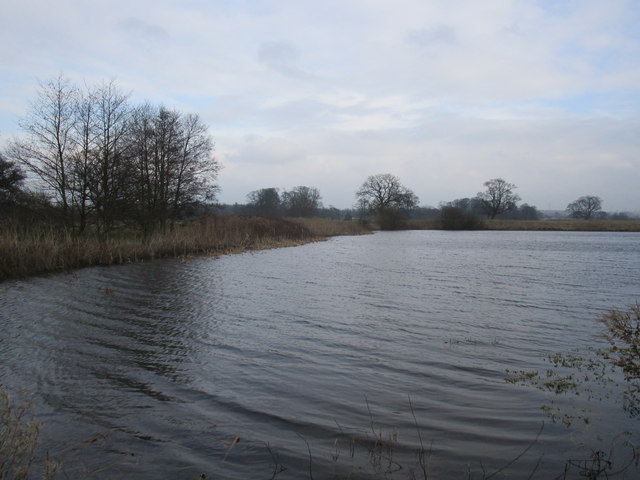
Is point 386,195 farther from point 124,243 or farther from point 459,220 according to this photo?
point 124,243

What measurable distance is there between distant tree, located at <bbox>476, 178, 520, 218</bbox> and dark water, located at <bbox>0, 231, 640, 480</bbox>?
7559cm

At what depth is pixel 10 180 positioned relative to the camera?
2359cm

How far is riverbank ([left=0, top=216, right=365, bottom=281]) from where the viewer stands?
14812mm

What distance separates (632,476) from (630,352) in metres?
3.81

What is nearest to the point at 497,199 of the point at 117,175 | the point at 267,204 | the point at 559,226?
the point at 559,226

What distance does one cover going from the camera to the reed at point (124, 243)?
48.5 feet

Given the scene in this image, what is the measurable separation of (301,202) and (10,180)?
2391 inches

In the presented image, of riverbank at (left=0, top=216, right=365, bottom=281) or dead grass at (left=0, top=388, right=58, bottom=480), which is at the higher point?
riverbank at (left=0, top=216, right=365, bottom=281)

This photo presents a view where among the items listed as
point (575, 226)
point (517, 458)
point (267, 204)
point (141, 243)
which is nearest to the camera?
point (517, 458)

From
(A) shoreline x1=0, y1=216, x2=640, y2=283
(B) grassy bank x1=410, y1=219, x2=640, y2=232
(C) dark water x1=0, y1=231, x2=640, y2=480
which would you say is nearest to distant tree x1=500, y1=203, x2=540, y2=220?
(B) grassy bank x1=410, y1=219, x2=640, y2=232

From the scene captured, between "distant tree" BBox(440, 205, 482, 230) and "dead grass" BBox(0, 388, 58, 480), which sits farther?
"distant tree" BBox(440, 205, 482, 230)

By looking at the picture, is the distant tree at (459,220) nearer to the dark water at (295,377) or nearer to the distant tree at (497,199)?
the distant tree at (497,199)

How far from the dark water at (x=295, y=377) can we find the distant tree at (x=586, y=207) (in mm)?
94886

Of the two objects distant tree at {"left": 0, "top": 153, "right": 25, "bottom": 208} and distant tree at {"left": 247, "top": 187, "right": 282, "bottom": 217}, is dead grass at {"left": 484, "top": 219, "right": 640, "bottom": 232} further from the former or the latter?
distant tree at {"left": 0, "top": 153, "right": 25, "bottom": 208}
